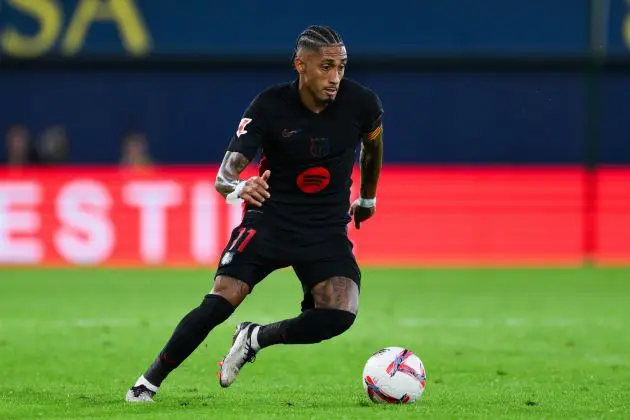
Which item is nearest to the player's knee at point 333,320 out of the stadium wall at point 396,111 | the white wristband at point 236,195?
the white wristband at point 236,195

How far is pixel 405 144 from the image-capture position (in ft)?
92.2

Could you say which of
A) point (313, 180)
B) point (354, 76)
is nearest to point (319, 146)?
point (313, 180)

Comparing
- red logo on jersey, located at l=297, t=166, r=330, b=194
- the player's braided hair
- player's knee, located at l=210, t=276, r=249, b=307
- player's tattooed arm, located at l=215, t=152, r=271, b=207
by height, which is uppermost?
the player's braided hair

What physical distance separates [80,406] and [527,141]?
20.7m

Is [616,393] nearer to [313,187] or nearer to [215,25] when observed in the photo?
[313,187]

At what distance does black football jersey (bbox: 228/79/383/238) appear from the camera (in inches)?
319

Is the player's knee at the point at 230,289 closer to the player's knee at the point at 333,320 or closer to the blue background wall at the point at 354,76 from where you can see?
the player's knee at the point at 333,320

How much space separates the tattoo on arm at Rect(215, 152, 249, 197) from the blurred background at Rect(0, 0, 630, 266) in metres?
11.5

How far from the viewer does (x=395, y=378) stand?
8.06 m

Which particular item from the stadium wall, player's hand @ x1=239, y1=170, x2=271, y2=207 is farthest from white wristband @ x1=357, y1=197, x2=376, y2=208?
the stadium wall

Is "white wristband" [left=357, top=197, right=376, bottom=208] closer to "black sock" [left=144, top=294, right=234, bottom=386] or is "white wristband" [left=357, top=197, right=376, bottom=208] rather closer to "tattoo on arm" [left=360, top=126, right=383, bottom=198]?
"tattoo on arm" [left=360, top=126, right=383, bottom=198]

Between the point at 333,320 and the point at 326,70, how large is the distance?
4.84ft

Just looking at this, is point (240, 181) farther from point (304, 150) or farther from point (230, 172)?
point (304, 150)

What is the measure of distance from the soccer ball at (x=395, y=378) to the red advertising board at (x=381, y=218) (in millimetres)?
11470
